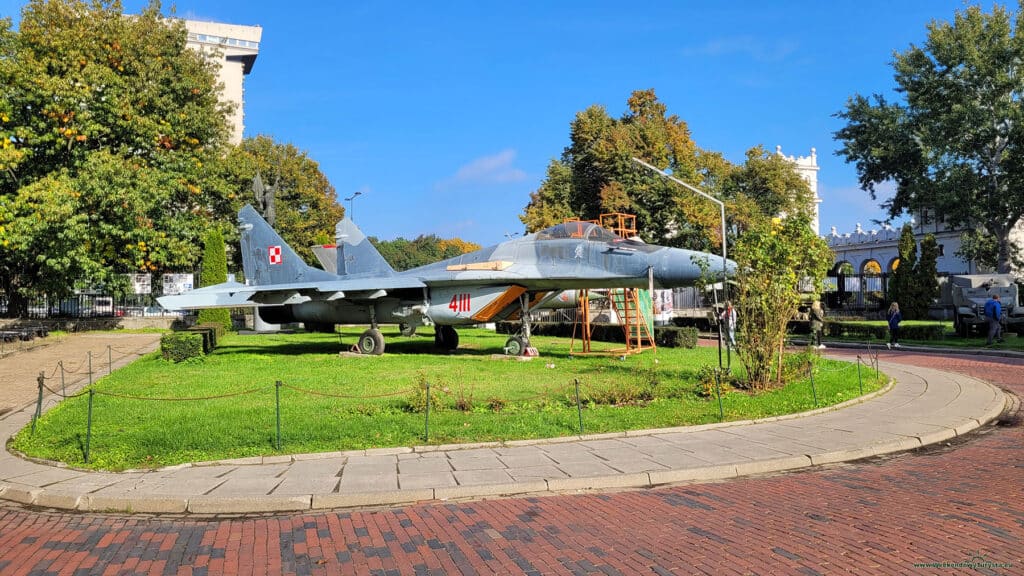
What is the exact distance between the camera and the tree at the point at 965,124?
42.3 m

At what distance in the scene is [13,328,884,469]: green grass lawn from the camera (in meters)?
9.61

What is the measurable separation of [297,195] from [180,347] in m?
41.9

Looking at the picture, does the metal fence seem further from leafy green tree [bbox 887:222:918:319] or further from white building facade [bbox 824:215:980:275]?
white building facade [bbox 824:215:980:275]

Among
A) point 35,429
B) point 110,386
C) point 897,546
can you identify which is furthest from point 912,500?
point 110,386

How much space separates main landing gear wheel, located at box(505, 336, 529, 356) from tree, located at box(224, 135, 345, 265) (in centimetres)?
3442

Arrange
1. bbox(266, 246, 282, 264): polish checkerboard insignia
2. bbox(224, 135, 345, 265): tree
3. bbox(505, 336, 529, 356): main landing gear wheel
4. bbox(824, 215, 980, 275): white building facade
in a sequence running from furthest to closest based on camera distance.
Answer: bbox(824, 215, 980, 275): white building facade < bbox(224, 135, 345, 265): tree < bbox(266, 246, 282, 264): polish checkerboard insignia < bbox(505, 336, 529, 356): main landing gear wheel

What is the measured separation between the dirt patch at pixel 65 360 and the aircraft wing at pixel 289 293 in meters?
2.76

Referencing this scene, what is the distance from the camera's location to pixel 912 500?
6.83 metres

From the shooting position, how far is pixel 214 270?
35844 millimetres

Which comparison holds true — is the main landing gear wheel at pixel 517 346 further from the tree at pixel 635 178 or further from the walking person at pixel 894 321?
the tree at pixel 635 178

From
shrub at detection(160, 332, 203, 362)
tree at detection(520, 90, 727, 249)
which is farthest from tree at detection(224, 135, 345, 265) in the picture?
shrub at detection(160, 332, 203, 362)

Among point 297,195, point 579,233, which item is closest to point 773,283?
point 579,233

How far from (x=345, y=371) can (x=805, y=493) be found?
13.2 m

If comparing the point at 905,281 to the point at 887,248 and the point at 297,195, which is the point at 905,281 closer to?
the point at 887,248
